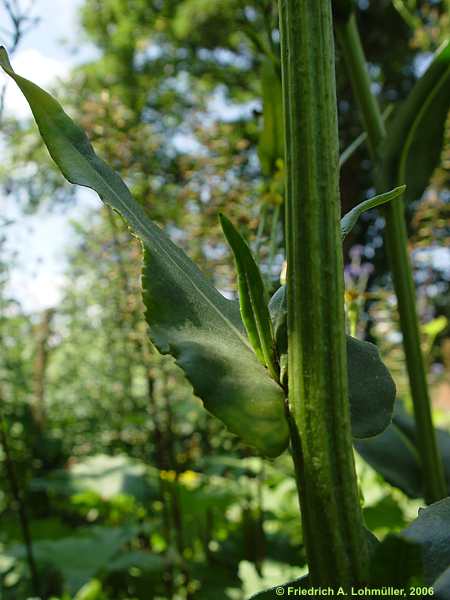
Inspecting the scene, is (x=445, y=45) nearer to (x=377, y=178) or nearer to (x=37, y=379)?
(x=377, y=178)

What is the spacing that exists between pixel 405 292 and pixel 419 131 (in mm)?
206

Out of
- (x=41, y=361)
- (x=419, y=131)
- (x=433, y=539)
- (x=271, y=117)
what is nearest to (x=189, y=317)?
(x=433, y=539)

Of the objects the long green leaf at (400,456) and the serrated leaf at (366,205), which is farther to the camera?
the long green leaf at (400,456)

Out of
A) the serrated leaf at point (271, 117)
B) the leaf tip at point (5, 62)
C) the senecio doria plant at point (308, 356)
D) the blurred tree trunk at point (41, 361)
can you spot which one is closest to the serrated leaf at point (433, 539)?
the senecio doria plant at point (308, 356)

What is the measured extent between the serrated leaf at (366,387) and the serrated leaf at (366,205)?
2.7 inches

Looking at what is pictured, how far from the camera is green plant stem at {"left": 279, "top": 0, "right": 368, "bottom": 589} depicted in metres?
0.31

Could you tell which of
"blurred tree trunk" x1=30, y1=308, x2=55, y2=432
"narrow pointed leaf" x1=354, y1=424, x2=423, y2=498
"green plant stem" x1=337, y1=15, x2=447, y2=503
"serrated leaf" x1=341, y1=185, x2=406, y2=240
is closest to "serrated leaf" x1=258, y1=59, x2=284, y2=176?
"green plant stem" x1=337, y1=15, x2=447, y2=503

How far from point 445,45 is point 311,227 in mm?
484

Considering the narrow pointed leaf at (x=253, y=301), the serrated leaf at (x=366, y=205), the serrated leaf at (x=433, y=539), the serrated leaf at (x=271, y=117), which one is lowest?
the serrated leaf at (x=433, y=539)

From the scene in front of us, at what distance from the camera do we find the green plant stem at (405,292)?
30.3 inches

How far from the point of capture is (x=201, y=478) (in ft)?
6.53

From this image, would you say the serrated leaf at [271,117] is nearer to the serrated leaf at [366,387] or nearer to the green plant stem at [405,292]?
the green plant stem at [405,292]

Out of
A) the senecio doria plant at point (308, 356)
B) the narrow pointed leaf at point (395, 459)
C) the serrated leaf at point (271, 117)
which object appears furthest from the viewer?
the narrow pointed leaf at point (395, 459)

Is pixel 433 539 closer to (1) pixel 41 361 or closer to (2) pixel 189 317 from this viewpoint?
(2) pixel 189 317
